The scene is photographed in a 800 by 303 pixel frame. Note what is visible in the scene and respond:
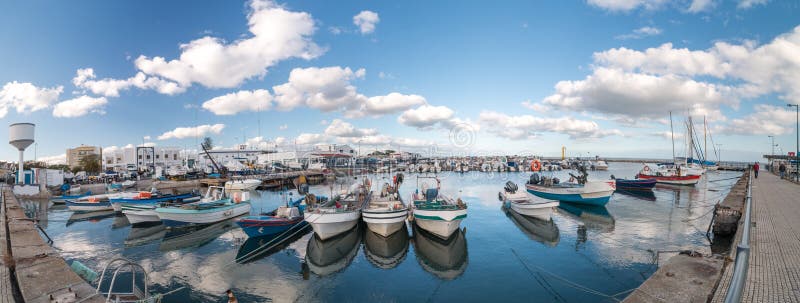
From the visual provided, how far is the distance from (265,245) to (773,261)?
17.7 m

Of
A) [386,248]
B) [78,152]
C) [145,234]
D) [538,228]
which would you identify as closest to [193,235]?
[145,234]

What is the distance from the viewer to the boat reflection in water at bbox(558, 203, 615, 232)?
19.8m

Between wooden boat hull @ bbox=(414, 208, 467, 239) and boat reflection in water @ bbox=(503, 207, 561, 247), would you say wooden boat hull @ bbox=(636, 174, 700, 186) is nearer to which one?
boat reflection in water @ bbox=(503, 207, 561, 247)

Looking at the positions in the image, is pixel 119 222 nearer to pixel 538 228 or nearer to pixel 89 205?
pixel 89 205

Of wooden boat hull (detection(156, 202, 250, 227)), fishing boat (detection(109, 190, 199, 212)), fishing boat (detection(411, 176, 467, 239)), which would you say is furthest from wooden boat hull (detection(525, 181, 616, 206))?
fishing boat (detection(109, 190, 199, 212))

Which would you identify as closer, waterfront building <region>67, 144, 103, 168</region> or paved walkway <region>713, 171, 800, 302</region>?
paved walkway <region>713, 171, 800, 302</region>

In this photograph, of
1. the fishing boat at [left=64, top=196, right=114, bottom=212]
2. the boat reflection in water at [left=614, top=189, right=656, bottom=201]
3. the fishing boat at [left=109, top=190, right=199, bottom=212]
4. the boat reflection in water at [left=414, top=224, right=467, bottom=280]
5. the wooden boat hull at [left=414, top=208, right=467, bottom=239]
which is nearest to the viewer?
the boat reflection in water at [left=414, top=224, right=467, bottom=280]

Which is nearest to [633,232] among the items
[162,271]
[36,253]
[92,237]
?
[162,271]

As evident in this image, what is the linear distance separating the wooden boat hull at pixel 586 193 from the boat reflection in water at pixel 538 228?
6216 millimetres

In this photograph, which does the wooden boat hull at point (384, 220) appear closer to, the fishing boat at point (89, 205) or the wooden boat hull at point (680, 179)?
the fishing boat at point (89, 205)

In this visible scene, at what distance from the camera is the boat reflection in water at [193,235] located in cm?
1666

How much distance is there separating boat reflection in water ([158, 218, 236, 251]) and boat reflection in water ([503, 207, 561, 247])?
17.3 m

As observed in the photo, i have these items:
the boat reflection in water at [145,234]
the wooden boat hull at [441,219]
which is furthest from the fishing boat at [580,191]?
the boat reflection in water at [145,234]

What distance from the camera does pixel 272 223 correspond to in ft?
55.1
